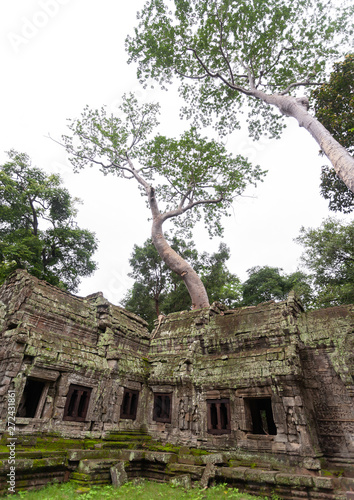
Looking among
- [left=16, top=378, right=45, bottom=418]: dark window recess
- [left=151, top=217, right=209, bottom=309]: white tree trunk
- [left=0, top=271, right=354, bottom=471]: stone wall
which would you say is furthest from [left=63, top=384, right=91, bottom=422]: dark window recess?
[left=151, top=217, right=209, bottom=309]: white tree trunk

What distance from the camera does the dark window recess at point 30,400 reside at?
985 cm

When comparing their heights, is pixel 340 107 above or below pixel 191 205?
below

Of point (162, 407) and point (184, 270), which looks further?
point (184, 270)

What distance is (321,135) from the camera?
1152 centimetres

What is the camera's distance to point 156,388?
39.7 feet

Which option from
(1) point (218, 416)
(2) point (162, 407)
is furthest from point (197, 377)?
(2) point (162, 407)

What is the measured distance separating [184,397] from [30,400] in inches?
221

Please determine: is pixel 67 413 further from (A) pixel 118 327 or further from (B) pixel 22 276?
(B) pixel 22 276

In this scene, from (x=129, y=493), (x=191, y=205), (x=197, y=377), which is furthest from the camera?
(x=191, y=205)

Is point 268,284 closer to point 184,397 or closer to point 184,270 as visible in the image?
point 184,270

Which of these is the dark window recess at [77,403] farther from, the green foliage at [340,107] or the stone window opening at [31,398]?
the green foliage at [340,107]

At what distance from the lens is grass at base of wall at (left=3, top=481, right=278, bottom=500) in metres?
6.39

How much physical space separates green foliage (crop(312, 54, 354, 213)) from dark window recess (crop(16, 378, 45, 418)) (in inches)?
644

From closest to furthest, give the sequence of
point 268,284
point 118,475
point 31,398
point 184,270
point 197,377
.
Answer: point 118,475 → point 31,398 → point 197,377 → point 184,270 → point 268,284
